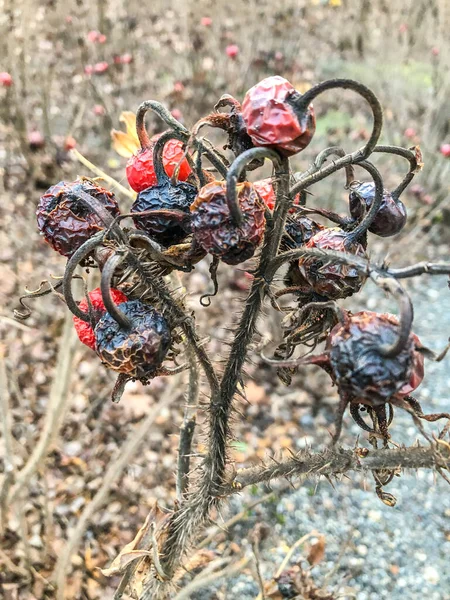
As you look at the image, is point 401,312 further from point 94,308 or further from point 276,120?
point 94,308

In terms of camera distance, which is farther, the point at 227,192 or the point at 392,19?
the point at 392,19

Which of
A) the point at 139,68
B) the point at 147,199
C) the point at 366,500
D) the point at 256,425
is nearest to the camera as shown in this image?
the point at 147,199

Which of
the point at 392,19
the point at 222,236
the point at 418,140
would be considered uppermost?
the point at 222,236

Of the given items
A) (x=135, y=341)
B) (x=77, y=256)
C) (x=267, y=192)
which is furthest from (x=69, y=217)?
(x=267, y=192)

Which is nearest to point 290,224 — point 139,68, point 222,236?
point 222,236

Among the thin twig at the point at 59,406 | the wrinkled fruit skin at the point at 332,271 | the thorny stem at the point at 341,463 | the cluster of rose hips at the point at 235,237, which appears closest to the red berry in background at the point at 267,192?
the cluster of rose hips at the point at 235,237

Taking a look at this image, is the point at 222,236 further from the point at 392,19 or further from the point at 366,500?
the point at 392,19

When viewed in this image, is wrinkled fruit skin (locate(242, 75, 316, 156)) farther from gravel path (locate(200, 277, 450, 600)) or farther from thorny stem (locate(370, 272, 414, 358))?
gravel path (locate(200, 277, 450, 600))
